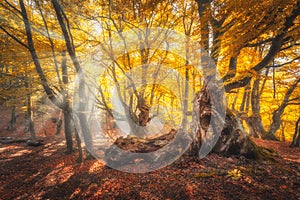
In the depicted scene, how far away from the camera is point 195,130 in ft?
18.1

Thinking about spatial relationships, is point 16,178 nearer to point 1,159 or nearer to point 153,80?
point 1,159

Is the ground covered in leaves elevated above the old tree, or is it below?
below

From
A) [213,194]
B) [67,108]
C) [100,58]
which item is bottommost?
[213,194]

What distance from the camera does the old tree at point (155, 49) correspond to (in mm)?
4438

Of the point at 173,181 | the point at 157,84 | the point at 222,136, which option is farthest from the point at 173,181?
the point at 157,84

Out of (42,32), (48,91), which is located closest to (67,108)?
(48,91)

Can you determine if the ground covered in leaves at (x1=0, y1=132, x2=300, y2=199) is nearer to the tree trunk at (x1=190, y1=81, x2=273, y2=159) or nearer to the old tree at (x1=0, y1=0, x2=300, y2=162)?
the tree trunk at (x1=190, y1=81, x2=273, y2=159)

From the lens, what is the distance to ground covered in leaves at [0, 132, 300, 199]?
332 cm

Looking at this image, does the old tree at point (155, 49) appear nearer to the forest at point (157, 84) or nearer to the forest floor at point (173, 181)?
the forest at point (157, 84)

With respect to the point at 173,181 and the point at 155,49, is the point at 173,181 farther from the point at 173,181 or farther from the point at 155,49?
the point at 155,49

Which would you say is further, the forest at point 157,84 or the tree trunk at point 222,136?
the tree trunk at point 222,136

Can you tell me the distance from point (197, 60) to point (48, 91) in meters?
6.98

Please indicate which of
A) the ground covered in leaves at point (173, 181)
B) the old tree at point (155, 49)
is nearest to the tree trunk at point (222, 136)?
the old tree at point (155, 49)

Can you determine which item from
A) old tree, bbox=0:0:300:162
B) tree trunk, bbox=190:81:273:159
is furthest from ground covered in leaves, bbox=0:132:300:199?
old tree, bbox=0:0:300:162
